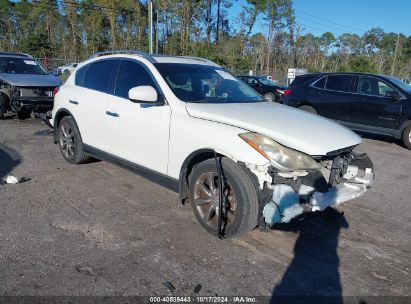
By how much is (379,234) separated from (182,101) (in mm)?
2597

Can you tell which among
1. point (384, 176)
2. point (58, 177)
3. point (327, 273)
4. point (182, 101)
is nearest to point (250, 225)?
point (327, 273)

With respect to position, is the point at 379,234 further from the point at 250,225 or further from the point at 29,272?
the point at 29,272

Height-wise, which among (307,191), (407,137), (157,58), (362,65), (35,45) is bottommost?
(407,137)

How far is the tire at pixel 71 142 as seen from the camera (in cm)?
562

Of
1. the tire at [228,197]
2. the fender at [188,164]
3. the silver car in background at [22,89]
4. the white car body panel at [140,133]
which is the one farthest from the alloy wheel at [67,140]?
the silver car in background at [22,89]

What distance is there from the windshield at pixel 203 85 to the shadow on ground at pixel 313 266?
167 centimetres

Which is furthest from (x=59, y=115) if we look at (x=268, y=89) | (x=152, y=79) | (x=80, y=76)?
(x=268, y=89)

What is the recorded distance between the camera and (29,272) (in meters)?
2.96

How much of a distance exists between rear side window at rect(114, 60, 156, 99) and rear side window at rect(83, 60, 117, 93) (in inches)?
7.4

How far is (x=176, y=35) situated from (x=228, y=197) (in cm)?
3658

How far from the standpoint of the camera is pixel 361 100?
→ 30.2 feet

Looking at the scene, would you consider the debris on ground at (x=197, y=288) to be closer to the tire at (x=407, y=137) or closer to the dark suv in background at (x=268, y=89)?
the tire at (x=407, y=137)

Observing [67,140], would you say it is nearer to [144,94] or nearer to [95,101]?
[95,101]

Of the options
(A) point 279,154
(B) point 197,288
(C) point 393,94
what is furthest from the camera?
(C) point 393,94
